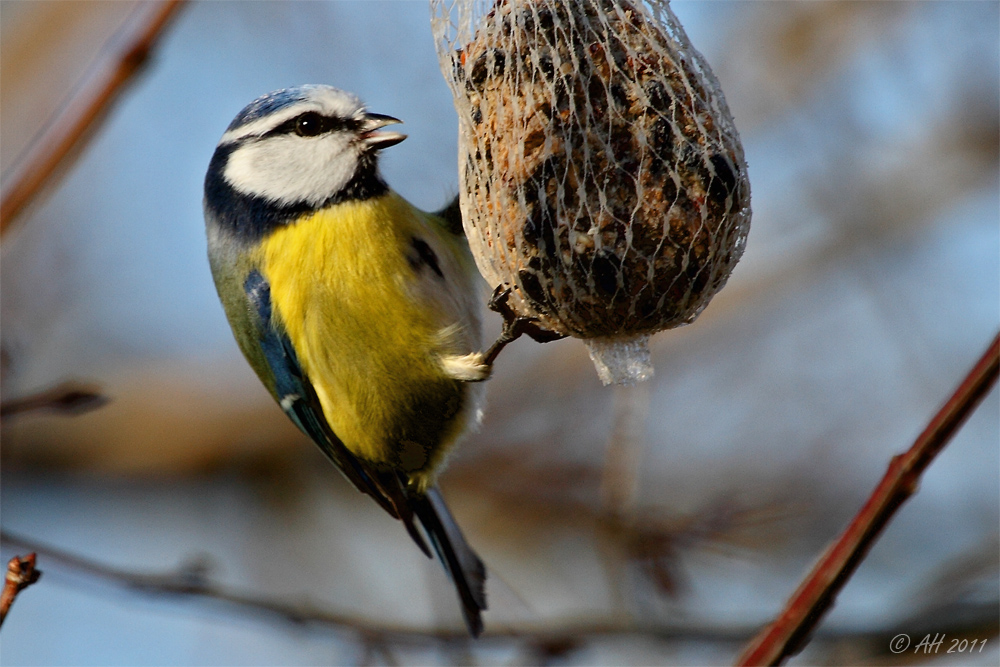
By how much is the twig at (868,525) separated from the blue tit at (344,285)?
48.3 inches

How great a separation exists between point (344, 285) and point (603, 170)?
2.72ft

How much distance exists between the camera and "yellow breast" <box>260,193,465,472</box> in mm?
2428

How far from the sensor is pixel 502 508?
5023mm

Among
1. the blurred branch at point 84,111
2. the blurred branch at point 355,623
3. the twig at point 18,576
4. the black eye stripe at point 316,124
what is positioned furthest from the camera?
the black eye stripe at point 316,124

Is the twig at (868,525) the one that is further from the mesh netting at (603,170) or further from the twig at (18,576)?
the twig at (18,576)

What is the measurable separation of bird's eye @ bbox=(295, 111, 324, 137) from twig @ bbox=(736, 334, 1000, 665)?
70.5 inches

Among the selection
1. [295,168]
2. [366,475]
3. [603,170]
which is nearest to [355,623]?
[366,475]

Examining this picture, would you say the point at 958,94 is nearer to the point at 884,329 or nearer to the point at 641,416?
the point at 884,329

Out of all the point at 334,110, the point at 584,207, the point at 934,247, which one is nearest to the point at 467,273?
the point at 334,110

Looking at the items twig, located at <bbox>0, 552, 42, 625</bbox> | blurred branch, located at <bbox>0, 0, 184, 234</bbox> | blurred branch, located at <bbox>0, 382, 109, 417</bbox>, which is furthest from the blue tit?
twig, located at <bbox>0, 552, 42, 625</bbox>

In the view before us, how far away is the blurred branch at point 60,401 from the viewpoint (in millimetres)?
1808

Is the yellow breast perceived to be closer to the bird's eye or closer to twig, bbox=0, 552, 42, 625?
the bird's eye

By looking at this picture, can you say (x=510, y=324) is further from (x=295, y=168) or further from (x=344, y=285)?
(x=295, y=168)

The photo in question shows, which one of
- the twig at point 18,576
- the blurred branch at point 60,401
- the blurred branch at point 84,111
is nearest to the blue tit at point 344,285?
the blurred branch at point 60,401
